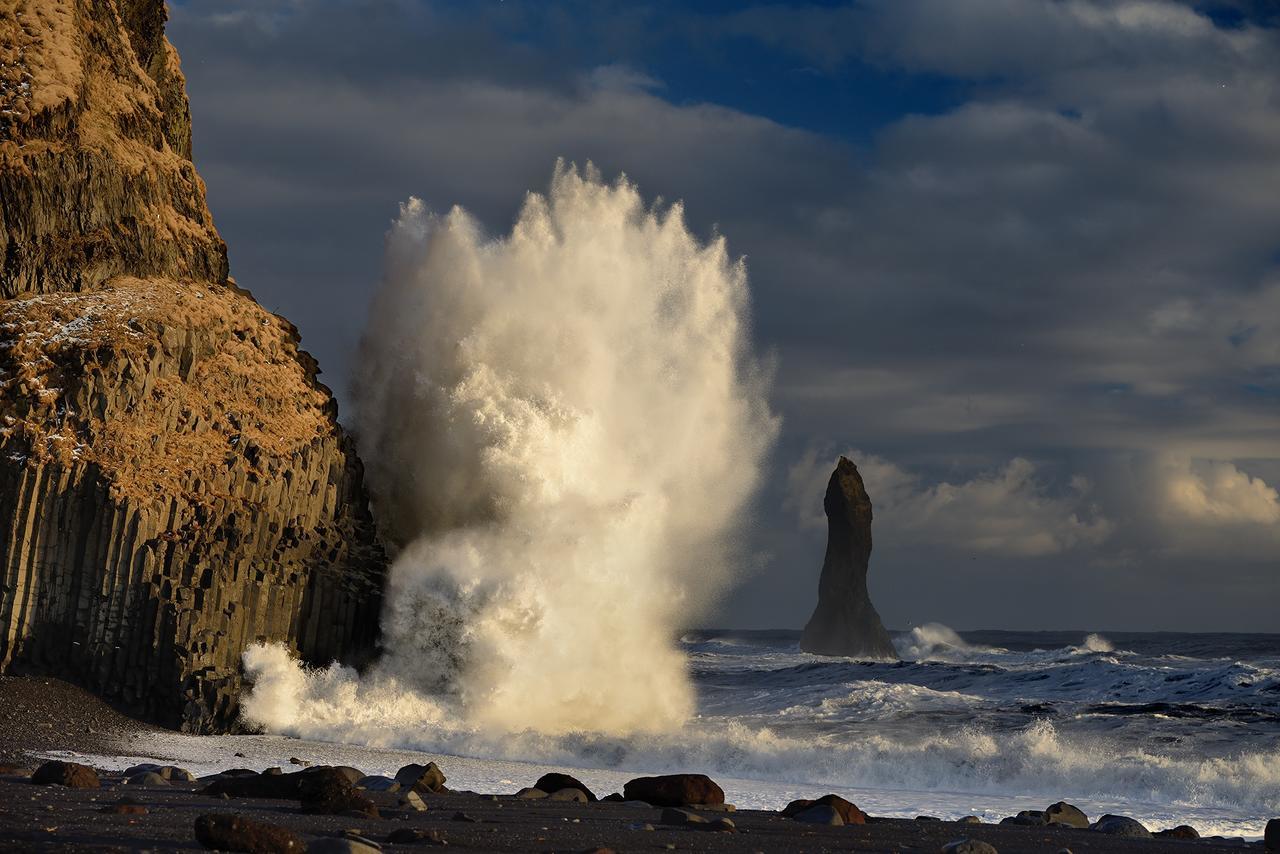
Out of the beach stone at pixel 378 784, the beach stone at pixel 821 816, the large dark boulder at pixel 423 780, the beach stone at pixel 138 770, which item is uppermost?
the beach stone at pixel 821 816

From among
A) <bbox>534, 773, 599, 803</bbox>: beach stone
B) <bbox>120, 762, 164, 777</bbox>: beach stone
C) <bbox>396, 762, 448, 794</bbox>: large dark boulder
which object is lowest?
<bbox>120, 762, 164, 777</bbox>: beach stone

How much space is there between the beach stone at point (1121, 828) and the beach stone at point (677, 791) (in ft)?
12.7

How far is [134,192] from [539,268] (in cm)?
733

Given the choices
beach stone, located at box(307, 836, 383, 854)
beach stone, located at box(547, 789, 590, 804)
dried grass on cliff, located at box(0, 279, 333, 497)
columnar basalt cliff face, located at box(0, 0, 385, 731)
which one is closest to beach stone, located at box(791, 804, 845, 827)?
beach stone, located at box(547, 789, 590, 804)

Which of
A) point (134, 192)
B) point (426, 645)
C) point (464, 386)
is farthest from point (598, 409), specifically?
point (134, 192)

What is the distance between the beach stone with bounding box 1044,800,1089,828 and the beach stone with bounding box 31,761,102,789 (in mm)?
9489

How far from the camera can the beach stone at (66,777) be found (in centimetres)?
1127

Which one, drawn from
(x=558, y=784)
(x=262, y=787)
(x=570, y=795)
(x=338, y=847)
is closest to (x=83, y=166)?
(x=262, y=787)

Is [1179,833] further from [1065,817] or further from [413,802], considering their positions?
[413,802]

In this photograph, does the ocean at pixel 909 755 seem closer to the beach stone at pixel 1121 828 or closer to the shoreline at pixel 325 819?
the shoreline at pixel 325 819

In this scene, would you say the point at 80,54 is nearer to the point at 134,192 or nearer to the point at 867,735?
the point at 134,192

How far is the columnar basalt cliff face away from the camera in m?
18.8

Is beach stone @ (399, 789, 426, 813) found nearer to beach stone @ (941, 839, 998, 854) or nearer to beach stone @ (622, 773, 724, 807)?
beach stone @ (622, 773, 724, 807)

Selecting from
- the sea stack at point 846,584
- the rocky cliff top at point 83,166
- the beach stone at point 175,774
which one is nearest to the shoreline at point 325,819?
the beach stone at point 175,774
